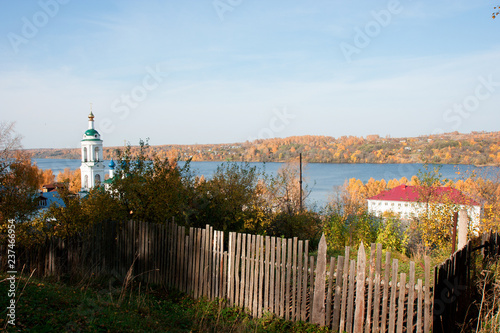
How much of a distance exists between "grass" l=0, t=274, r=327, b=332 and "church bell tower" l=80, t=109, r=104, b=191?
115 ft

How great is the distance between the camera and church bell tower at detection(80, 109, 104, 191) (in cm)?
3881

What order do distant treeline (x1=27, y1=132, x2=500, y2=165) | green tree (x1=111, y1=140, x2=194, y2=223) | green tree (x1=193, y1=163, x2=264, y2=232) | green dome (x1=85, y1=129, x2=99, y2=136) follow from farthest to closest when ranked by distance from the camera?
green dome (x1=85, y1=129, x2=99, y2=136), distant treeline (x1=27, y1=132, x2=500, y2=165), green tree (x1=193, y1=163, x2=264, y2=232), green tree (x1=111, y1=140, x2=194, y2=223)

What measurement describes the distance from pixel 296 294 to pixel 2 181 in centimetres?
1013

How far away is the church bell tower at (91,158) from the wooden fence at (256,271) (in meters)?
32.0

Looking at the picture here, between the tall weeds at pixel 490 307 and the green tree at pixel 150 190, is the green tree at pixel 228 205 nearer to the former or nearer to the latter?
the green tree at pixel 150 190

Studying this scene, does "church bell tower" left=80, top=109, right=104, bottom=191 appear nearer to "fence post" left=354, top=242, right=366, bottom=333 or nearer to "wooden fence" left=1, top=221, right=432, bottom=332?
"wooden fence" left=1, top=221, right=432, bottom=332

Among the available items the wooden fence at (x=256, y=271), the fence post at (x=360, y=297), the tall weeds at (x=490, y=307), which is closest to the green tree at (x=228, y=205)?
the wooden fence at (x=256, y=271)

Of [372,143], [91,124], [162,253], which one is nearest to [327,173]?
[372,143]

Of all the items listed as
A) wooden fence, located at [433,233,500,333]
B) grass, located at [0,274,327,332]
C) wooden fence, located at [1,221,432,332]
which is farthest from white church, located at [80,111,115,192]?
wooden fence, located at [433,233,500,333]

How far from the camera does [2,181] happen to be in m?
11.2

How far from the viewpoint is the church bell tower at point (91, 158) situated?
3881 centimetres

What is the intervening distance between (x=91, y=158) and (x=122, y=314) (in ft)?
126

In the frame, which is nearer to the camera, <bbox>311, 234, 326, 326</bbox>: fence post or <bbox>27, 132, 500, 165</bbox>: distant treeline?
<bbox>311, 234, 326, 326</bbox>: fence post

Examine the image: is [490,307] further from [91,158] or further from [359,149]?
[359,149]
